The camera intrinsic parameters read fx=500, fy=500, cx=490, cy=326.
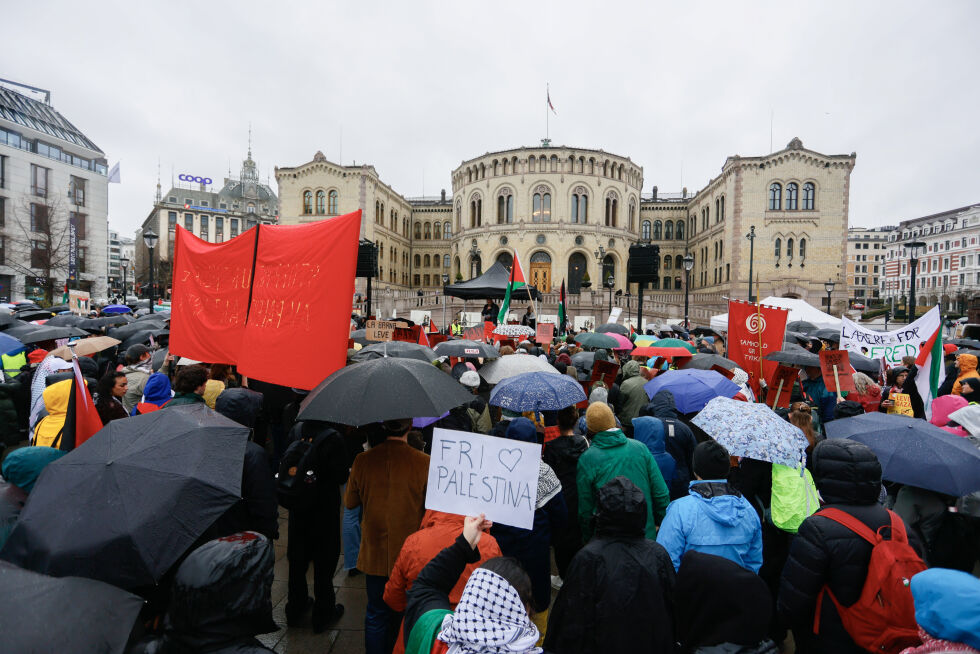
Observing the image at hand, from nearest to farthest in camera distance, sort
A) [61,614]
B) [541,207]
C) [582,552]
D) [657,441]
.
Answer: [61,614], [582,552], [657,441], [541,207]

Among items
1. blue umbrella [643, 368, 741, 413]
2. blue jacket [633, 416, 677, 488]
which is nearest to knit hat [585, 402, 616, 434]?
blue jacket [633, 416, 677, 488]

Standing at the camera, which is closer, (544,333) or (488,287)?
(544,333)

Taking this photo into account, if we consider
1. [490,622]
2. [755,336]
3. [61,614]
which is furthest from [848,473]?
[755,336]

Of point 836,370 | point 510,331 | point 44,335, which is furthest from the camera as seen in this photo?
point 510,331

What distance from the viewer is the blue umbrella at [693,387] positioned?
5.33m

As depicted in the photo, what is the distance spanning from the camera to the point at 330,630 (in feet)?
12.7

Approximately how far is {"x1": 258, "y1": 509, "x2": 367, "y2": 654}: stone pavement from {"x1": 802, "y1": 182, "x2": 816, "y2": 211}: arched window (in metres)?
47.7

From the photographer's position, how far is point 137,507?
87.9 inches

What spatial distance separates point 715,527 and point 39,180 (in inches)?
2148

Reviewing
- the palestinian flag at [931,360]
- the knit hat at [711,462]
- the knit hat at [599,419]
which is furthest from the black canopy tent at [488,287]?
the knit hat at [711,462]

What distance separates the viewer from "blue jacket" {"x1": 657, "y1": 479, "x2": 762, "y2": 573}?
9.01 feet

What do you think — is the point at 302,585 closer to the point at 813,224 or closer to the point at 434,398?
the point at 434,398

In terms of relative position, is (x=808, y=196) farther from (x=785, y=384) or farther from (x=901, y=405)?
(x=785, y=384)

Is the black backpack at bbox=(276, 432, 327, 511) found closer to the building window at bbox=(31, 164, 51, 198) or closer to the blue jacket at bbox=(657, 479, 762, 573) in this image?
the blue jacket at bbox=(657, 479, 762, 573)
